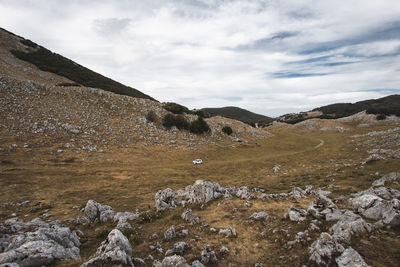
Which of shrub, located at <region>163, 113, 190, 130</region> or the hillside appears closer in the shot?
the hillside

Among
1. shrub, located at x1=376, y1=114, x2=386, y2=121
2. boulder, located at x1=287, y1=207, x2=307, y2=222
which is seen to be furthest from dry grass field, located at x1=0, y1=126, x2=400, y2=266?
shrub, located at x1=376, y1=114, x2=386, y2=121

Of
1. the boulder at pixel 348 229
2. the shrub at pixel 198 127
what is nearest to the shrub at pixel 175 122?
the shrub at pixel 198 127

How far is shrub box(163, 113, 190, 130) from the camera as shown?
5781cm

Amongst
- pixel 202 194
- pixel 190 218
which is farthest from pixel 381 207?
pixel 202 194

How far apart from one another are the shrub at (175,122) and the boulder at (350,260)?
2104 inches

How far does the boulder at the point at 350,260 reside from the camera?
259 inches

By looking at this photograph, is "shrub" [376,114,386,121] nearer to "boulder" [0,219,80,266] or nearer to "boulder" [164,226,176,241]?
"boulder" [164,226,176,241]

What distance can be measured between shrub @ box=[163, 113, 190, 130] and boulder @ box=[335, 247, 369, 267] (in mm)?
53453

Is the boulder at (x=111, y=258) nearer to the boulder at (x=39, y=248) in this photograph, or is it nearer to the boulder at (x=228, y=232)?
the boulder at (x=39, y=248)

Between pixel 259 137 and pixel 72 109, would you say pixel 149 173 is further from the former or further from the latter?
pixel 259 137

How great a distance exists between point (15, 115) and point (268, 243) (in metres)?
54.7

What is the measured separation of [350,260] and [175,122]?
178 feet

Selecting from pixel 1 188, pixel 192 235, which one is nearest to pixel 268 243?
pixel 192 235

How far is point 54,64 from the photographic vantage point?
80.8m
